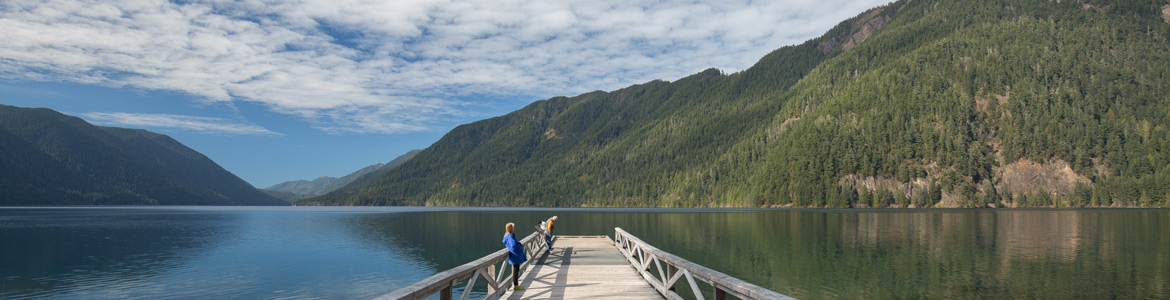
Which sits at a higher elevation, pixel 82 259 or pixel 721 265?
pixel 721 265

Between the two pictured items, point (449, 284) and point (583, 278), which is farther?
point (583, 278)

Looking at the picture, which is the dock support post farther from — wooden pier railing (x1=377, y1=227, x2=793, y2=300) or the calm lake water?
the calm lake water

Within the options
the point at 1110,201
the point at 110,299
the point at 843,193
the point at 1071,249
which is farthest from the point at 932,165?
the point at 110,299

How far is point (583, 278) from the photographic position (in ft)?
66.2

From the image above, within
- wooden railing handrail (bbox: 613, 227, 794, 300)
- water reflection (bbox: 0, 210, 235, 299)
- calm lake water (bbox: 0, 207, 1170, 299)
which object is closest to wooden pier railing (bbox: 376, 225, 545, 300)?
wooden railing handrail (bbox: 613, 227, 794, 300)

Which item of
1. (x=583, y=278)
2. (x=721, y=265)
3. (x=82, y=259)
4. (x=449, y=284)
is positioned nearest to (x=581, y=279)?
(x=583, y=278)

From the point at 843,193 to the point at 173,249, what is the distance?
176418mm

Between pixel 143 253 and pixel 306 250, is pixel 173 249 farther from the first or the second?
pixel 306 250

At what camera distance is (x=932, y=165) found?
18025 cm

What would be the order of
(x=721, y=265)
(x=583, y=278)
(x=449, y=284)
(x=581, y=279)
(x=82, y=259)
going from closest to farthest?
(x=449, y=284) < (x=581, y=279) < (x=583, y=278) < (x=721, y=265) < (x=82, y=259)

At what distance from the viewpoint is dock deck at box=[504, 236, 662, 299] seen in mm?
16578

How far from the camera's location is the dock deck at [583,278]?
1658 centimetres

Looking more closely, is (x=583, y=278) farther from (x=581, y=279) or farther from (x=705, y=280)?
(x=705, y=280)

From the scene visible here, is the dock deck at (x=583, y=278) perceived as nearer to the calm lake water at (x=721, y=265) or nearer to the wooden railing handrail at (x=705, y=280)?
the wooden railing handrail at (x=705, y=280)
